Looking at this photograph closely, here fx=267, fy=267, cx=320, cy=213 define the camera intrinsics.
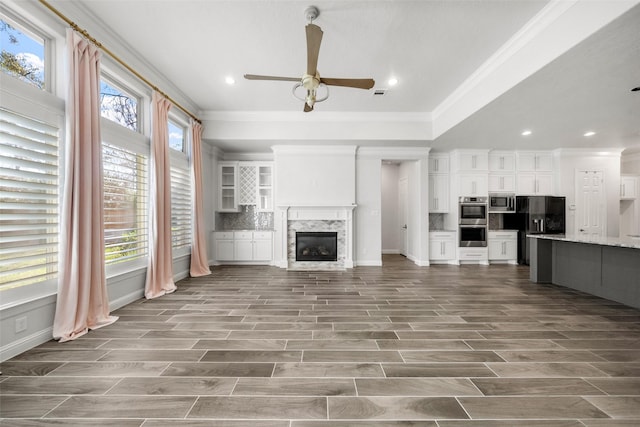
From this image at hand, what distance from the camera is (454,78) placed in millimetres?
3984

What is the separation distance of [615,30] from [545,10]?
63 cm

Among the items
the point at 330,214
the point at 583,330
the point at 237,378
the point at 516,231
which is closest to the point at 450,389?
the point at 237,378

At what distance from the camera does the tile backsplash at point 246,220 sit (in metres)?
6.62

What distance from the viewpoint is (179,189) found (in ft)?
15.7

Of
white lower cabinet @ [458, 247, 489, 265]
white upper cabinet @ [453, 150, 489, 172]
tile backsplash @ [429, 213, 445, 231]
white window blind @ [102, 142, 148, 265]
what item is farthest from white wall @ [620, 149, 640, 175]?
white window blind @ [102, 142, 148, 265]

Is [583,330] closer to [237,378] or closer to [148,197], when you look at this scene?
[237,378]

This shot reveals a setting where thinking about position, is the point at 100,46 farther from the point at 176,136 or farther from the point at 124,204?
the point at 176,136

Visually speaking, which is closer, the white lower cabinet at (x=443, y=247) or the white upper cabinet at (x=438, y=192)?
the white lower cabinet at (x=443, y=247)

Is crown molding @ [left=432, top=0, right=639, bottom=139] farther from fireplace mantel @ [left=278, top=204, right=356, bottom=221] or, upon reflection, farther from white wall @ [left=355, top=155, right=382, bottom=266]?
fireplace mantel @ [left=278, top=204, right=356, bottom=221]

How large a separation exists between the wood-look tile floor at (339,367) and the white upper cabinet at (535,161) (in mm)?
4083

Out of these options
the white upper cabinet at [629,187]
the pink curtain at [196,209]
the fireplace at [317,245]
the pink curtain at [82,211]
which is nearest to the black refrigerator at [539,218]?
the white upper cabinet at [629,187]

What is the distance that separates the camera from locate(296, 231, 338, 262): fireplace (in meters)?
5.97

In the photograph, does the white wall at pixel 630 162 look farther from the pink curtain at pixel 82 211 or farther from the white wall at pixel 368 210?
the pink curtain at pixel 82 211

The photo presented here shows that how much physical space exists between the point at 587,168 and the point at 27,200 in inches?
399
